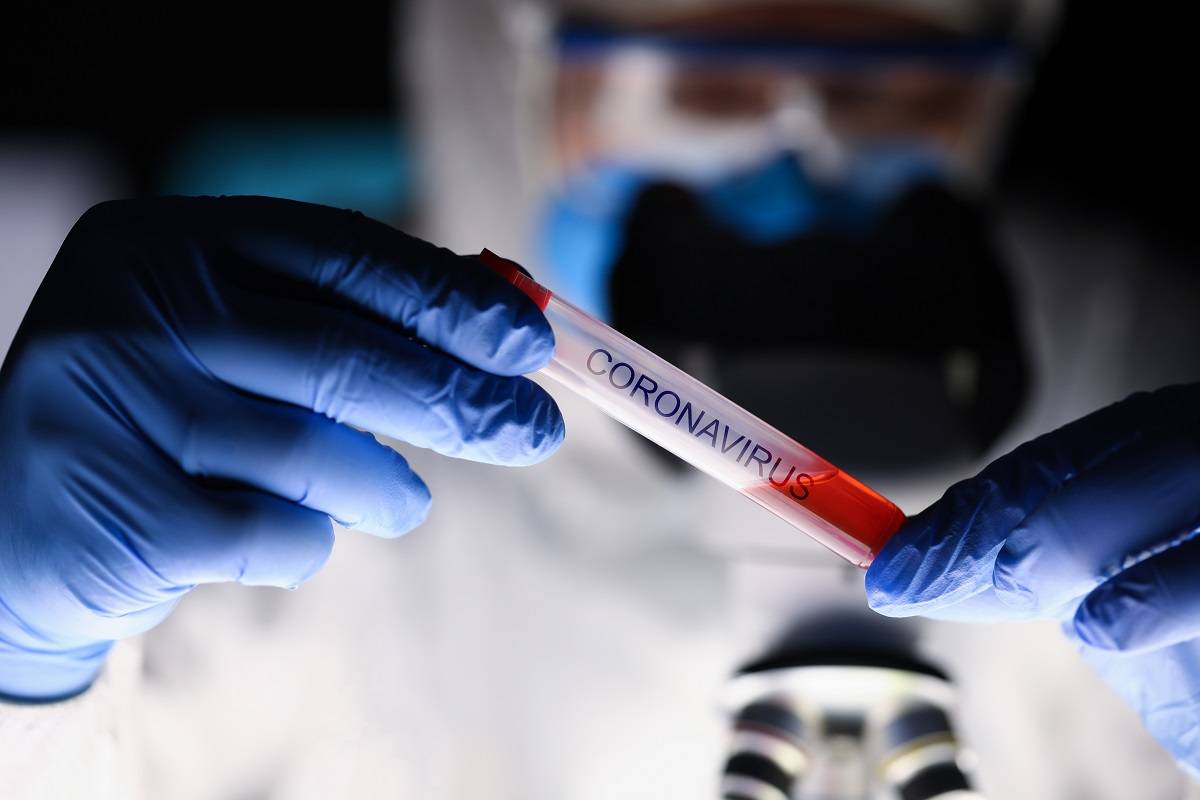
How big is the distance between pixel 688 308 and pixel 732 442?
1.47 feet

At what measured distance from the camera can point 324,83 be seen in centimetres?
173

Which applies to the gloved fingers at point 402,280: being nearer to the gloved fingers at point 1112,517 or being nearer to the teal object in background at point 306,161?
the gloved fingers at point 1112,517

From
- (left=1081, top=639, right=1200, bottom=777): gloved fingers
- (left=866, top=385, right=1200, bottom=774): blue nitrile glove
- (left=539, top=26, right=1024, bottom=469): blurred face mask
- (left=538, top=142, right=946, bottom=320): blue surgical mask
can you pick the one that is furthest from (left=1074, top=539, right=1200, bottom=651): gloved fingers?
(left=538, top=142, right=946, bottom=320): blue surgical mask

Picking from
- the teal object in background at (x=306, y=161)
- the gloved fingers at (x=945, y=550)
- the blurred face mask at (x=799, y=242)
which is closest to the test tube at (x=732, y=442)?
the gloved fingers at (x=945, y=550)

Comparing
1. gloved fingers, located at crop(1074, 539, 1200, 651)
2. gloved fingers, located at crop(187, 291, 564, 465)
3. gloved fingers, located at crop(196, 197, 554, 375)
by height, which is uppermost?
gloved fingers, located at crop(1074, 539, 1200, 651)

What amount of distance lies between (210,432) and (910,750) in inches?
24.7

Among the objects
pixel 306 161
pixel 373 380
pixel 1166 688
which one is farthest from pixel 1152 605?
pixel 306 161

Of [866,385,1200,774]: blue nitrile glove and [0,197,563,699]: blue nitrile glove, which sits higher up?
[866,385,1200,774]: blue nitrile glove

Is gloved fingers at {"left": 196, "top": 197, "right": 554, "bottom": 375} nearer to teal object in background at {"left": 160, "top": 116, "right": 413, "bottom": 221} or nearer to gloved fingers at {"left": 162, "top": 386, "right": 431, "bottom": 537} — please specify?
gloved fingers at {"left": 162, "top": 386, "right": 431, "bottom": 537}

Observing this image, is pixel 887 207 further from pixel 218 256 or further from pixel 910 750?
pixel 218 256

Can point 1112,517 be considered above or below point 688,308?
below

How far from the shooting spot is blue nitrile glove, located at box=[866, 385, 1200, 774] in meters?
0.64

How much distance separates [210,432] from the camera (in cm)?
66

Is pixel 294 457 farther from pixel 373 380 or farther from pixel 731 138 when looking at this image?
pixel 731 138
